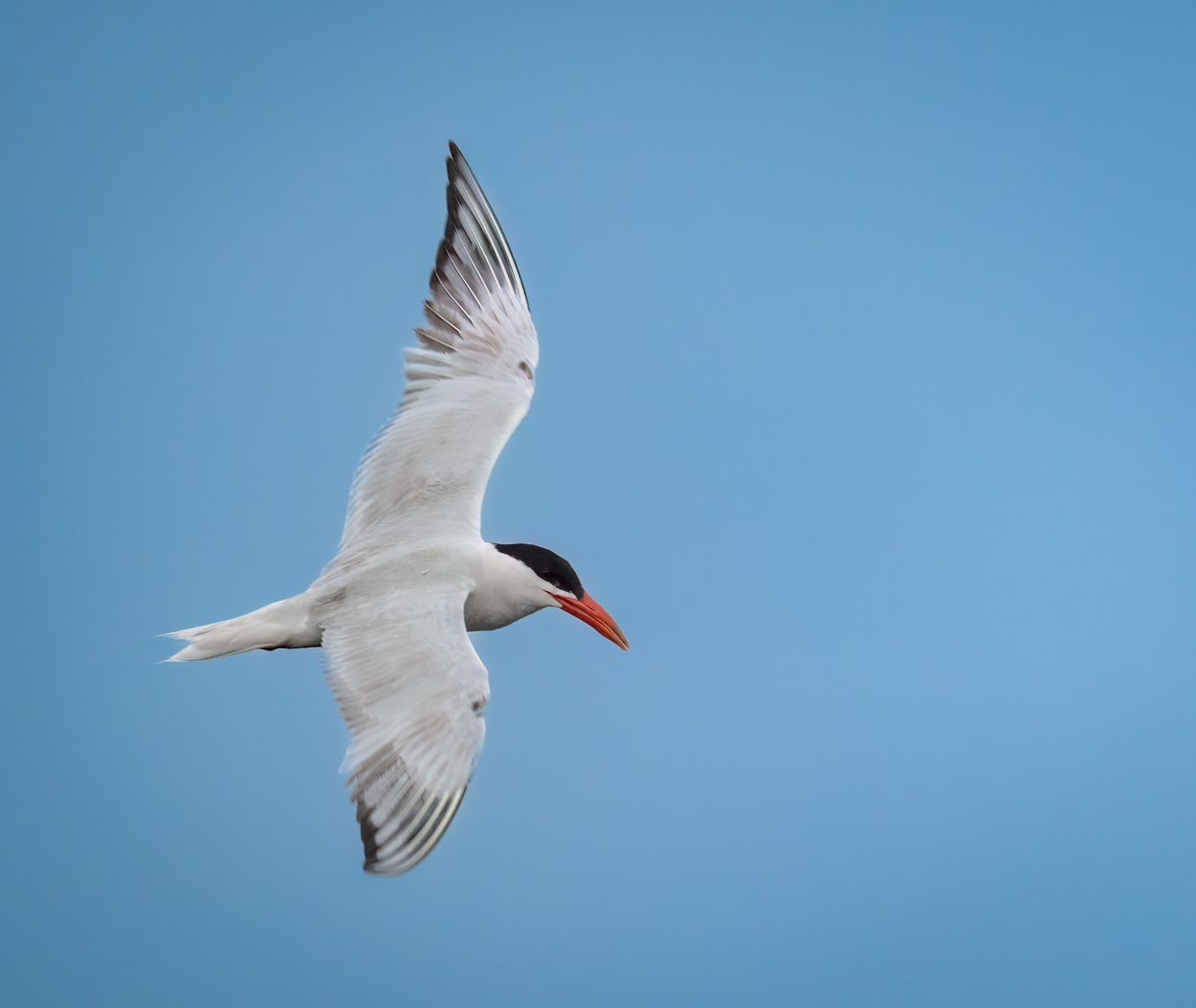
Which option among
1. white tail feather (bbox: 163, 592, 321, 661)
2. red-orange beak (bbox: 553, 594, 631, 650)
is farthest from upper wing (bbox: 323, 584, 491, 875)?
red-orange beak (bbox: 553, 594, 631, 650)

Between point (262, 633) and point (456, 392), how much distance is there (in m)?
1.11

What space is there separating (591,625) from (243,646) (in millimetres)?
1224

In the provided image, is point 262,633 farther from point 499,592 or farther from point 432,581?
point 499,592

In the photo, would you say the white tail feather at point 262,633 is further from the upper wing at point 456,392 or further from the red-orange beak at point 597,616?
the red-orange beak at point 597,616

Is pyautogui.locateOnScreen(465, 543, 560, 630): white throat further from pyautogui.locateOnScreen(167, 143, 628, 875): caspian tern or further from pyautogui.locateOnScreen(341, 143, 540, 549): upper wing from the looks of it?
pyautogui.locateOnScreen(341, 143, 540, 549): upper wing

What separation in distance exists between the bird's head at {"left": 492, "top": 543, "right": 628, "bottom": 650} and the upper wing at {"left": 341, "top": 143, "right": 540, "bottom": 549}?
0.63ft

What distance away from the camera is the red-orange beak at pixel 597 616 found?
3.73 meters

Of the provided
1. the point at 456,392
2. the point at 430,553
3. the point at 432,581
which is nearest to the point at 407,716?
the point at 432,581

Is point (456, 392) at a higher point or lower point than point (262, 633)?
higher

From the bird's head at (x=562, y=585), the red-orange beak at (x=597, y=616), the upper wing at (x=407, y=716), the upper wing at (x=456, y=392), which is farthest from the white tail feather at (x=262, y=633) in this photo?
the red-orange beak at (x=597, y=616)

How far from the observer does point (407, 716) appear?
119 inches

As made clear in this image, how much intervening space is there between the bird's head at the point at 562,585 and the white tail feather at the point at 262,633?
2.34ft

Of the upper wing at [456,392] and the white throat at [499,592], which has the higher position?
the upper wing at [456,392]

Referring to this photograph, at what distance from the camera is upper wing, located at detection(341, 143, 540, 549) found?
11.9 ft
